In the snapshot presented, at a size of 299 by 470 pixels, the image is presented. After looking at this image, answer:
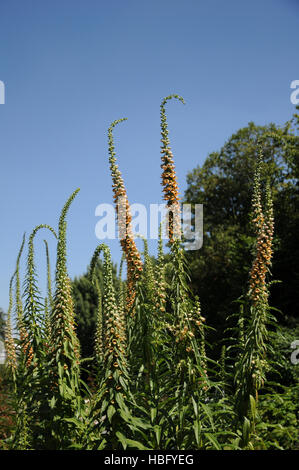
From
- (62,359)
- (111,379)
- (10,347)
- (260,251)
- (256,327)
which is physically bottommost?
(10,347)

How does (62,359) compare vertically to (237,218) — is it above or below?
below

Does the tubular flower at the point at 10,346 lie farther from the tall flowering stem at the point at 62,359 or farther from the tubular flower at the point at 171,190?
the tubular flower at the point at 171,190

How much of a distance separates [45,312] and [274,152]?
919 inches

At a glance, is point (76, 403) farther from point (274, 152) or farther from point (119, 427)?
point (274, 152)

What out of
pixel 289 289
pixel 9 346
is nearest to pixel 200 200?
pixel 289 289

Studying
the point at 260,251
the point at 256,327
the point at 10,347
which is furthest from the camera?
the point at 10,347

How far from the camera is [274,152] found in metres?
26.4

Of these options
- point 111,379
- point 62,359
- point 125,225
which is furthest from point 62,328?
point 125,225

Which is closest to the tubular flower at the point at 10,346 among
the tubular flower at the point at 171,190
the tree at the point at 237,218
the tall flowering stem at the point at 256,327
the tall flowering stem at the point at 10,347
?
the tall flowering stem at the point at 10,347

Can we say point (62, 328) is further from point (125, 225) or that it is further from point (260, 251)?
point (260, 251)

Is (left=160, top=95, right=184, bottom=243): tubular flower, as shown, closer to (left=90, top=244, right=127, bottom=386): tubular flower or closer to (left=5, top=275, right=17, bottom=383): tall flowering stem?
(left=90, top=244, right=127, bottom=386): tubular flower

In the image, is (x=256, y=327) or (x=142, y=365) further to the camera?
(x=256, y=327)
